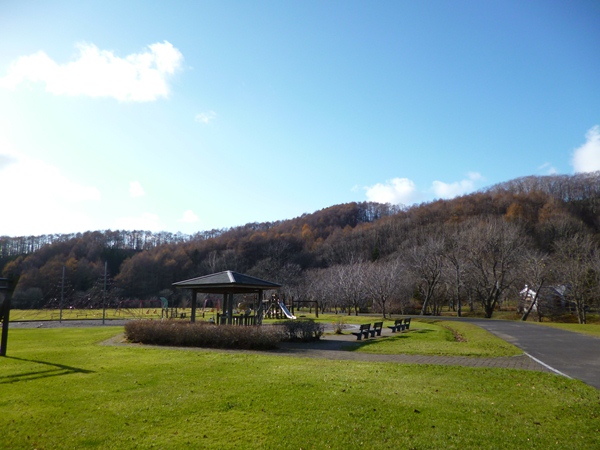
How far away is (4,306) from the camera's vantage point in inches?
535

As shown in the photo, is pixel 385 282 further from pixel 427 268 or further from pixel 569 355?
pixel 569 355

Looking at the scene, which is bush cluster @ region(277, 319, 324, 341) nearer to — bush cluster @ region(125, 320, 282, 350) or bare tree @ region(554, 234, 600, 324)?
bush cluster @ region(125, 320, 282, 350)

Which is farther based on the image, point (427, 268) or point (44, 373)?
point (427, 268)

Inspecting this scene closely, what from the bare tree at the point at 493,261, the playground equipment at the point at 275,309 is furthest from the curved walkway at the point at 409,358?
the bare tree at the point at 493,261

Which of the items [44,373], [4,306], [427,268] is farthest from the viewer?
[427,268]

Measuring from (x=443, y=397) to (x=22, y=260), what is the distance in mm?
92669

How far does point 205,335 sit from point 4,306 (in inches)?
256

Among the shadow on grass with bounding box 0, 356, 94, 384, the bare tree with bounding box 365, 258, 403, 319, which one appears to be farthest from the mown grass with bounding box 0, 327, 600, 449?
the bare tree with bounding box 365, 258, 403, 319

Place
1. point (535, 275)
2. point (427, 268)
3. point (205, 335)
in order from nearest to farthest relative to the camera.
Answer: point (205, 335), point (535, 275), point (427, 268)

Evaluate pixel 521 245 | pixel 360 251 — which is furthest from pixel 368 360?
pixel 360 251

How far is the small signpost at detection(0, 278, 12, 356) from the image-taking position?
13.4m

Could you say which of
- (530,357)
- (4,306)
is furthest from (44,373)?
(530,357)

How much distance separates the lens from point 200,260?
95750 mm

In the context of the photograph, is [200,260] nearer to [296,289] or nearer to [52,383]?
[296,289]
